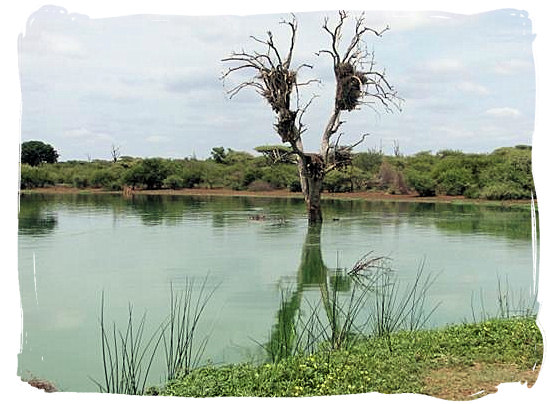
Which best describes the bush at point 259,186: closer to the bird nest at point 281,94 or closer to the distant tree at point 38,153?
the bird nest at point 281,94

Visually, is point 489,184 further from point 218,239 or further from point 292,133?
point 218,239

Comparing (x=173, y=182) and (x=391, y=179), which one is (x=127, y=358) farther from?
(x=391, y=179)

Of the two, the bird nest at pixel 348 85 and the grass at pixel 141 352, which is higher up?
the bird nest at pixel 348 85

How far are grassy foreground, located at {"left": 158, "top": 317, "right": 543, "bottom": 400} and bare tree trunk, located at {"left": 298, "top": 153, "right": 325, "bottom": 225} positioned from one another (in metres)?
5.86

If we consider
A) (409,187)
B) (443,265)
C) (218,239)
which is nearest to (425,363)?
(443,265)

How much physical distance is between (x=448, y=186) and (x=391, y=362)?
8335mm

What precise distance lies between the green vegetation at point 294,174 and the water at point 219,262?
0.53 m

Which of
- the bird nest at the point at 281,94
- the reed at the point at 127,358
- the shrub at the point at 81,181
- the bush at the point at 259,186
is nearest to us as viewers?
the reed at the point at 127,358

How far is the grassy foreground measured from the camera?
144 inches

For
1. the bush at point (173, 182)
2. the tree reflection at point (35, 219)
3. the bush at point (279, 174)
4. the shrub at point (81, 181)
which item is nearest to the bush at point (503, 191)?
the bush at point (279, 174)

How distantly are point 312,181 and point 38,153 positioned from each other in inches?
197

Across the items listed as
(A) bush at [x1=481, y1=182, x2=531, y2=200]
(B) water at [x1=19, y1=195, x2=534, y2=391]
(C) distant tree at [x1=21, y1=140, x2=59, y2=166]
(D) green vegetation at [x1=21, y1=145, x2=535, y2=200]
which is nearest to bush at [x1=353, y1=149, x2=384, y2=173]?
(D) green vegetation at [x1=21, y1=145, x2=535, y2=200]

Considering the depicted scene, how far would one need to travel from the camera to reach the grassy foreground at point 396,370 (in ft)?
12.0

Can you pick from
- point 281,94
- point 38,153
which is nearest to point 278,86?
point 281,94
